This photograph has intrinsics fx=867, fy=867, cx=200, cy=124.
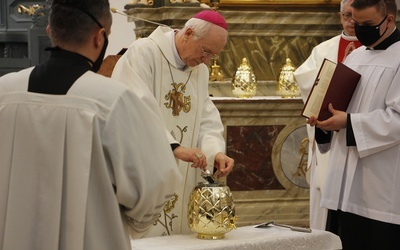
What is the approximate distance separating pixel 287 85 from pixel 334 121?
328cm

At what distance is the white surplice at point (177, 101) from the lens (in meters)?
4.52

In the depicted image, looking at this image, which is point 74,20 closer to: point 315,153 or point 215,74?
point 315,153

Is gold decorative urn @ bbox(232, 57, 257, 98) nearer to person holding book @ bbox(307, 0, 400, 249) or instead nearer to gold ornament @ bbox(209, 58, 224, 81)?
gold ornament @ bbox(209, 58, 224, 81)

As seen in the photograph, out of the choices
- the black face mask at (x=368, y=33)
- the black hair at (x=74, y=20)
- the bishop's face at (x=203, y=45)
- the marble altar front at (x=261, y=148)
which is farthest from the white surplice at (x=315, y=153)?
the black hair at (x=74, y=20)

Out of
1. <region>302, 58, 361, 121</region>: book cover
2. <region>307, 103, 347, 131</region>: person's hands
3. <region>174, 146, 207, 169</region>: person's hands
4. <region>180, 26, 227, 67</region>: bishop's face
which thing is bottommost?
<region>174, 146, 207, 169</region>: person's hands

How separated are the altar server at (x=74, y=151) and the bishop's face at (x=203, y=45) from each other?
1732 millimetres

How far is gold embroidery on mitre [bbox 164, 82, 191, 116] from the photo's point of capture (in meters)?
4.67

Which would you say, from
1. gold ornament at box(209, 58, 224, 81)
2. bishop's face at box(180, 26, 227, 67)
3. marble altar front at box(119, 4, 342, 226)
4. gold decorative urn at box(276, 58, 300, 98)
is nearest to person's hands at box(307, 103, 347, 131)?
bishop's face at box(180, 26, 227, 67)

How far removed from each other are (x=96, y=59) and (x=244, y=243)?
140 centimetres

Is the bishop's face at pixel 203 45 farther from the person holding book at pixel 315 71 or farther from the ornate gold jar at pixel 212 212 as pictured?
the person holding book at pixel 315 71

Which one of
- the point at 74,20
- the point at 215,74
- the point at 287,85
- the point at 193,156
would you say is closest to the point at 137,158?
the point at 74,20

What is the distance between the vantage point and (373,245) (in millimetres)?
4438

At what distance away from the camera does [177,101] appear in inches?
184

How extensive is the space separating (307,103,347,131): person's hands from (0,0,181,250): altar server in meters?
1.87
